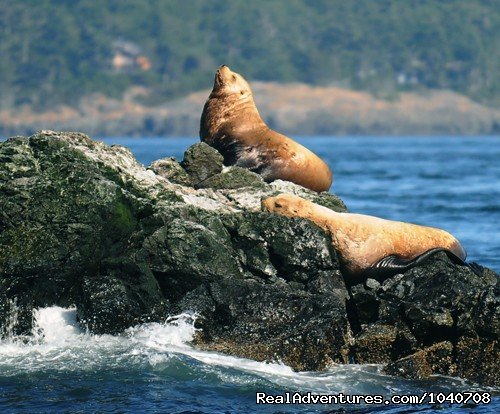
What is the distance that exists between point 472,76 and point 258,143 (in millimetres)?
132301

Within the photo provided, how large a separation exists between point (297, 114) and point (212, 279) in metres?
114

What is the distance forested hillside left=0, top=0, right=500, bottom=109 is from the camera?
139000 mm

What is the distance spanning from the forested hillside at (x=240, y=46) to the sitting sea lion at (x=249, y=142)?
4598 inches

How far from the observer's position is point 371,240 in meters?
13.2

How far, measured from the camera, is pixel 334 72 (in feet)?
460

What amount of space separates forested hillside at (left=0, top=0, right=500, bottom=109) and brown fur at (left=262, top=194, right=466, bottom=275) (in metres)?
120

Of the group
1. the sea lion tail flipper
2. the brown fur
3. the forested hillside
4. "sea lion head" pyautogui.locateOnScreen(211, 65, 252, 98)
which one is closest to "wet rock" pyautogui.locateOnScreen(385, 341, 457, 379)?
the sea lion tail flipper

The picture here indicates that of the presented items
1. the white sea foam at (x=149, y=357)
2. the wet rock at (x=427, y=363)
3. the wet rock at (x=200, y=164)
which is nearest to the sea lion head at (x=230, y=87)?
the wet rock at (x=200, y=164)

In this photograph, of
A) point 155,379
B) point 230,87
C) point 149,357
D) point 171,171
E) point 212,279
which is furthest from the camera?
point 230,87

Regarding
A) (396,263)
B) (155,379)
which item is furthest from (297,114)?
(155,379)

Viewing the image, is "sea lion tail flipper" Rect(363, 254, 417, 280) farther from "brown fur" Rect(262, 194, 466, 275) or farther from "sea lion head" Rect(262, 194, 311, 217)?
"sea lion head" Rect(262, 194, 311, 217)

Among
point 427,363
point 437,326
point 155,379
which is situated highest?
point 437,326

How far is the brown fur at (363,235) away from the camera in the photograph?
1312 cm

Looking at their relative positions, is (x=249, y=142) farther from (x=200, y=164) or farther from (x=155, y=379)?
(x=155, y=379)
